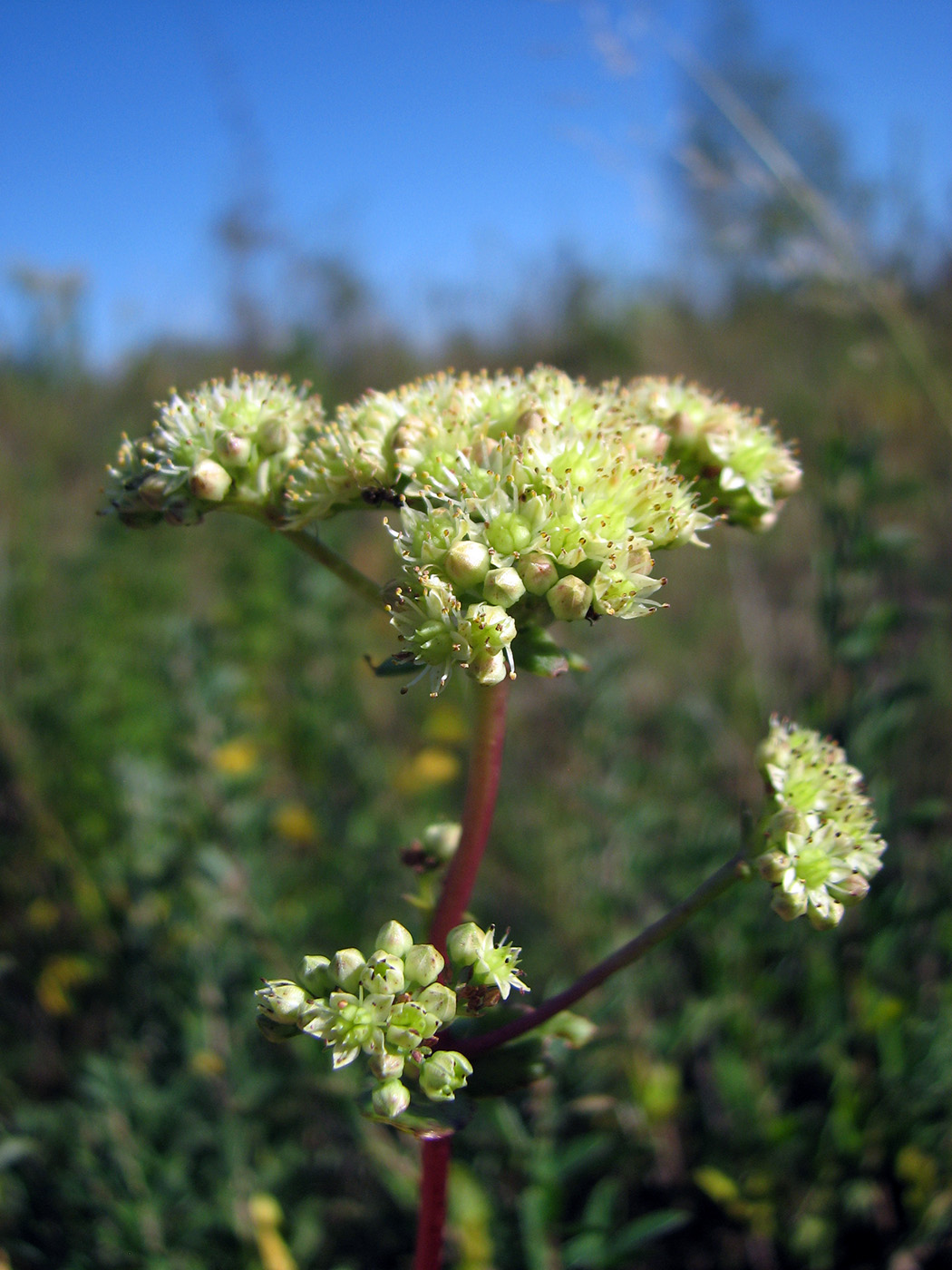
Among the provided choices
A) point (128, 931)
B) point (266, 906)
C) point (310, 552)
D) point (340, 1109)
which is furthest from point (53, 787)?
point (310, 552)

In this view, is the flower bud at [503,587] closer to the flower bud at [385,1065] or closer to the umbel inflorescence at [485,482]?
the umbel inflorescence at [485,482]

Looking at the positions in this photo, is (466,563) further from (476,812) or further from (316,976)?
(316,976)

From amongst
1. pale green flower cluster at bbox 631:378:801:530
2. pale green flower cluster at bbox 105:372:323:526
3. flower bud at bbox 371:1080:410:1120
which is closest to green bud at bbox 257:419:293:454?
pale green flower cluster at bbox 105:372:323:526

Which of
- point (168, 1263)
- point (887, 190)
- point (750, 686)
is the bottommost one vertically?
point (168, 1263)

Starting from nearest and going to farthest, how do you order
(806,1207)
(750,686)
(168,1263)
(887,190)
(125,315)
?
(168,1263)
(806,1207)
(750,686)
(887,190)
(125,315)

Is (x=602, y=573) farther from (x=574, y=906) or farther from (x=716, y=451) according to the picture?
(x=574, y=906)

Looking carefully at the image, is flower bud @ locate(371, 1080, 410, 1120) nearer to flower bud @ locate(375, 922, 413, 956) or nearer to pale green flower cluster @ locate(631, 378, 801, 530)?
flower bud @ locate(375, 922, 413, 956)
